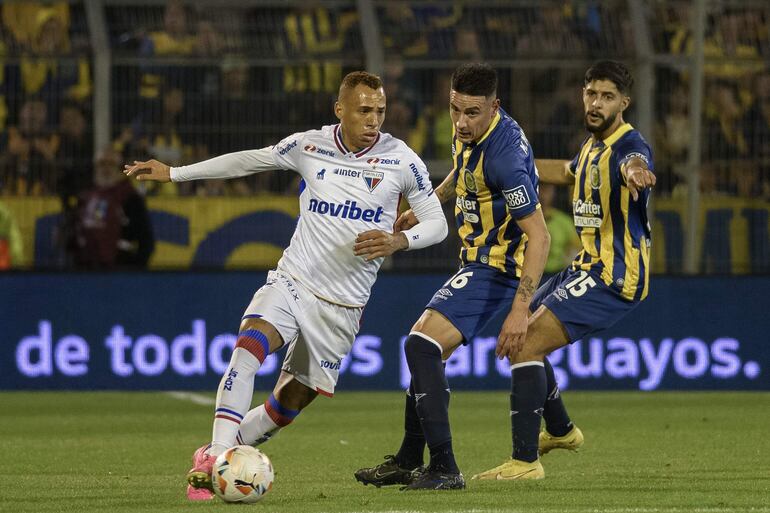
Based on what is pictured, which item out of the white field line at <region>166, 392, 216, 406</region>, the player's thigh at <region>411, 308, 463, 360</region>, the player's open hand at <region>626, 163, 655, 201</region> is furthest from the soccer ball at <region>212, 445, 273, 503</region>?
the white field line at <region>166, 392, 216, 406</region>

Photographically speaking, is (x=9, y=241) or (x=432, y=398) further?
(x=9, y=241)

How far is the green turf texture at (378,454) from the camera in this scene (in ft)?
21.8

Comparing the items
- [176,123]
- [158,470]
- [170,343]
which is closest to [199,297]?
[170,343]

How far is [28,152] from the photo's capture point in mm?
13469

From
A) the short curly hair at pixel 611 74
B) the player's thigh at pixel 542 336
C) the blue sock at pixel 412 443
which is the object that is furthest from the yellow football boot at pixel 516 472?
the short curly hair at pixel 611 74

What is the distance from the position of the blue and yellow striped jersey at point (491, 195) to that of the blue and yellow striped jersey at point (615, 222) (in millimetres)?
429

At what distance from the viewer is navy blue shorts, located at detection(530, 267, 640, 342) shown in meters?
7.63

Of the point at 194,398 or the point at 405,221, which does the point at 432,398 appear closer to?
the point at 405,221

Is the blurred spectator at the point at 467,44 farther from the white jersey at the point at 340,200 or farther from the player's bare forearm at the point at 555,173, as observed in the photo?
the white jersey at the point at 340,200

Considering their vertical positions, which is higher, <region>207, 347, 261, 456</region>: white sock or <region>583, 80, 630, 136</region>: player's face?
<region>583, 80, 630, 136</region>: player's face

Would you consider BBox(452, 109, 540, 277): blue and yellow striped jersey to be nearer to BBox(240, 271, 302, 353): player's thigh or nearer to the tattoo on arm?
the tattoo on arm

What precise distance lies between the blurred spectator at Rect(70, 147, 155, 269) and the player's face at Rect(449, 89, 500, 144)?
668cm

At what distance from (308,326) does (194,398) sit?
19.3ft

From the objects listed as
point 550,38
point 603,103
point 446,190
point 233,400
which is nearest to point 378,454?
point 446,190
